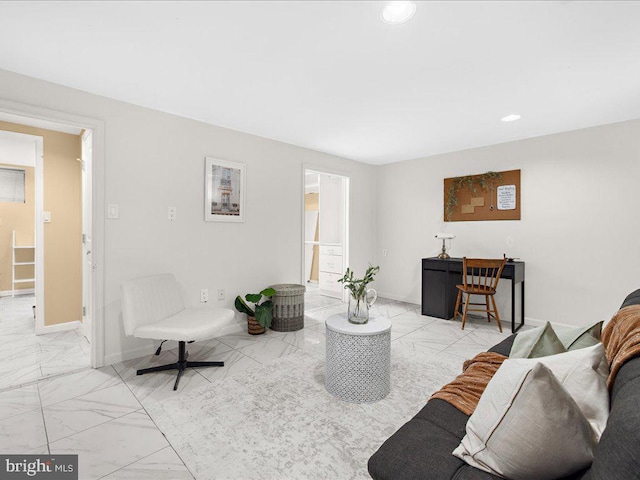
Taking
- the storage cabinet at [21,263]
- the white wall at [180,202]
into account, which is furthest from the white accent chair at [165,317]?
the storage cabinet at [21,263]

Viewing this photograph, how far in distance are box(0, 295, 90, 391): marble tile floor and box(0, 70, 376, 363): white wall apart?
409 mm

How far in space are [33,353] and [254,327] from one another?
6.54ft

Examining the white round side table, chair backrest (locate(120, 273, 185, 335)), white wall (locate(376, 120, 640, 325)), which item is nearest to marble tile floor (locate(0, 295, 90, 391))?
chair backrest (locate(120, 273, 185, 335))

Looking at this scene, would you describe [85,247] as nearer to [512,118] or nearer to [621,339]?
[621,339]

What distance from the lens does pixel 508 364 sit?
108cm

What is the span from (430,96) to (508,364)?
2.30 meters

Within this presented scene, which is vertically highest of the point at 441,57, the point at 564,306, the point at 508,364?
the point at 441,57

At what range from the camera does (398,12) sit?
1.64 metres

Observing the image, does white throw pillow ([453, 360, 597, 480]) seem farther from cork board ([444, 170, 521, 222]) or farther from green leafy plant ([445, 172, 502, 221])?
green leafy plant ([445, 172, 502, 221])

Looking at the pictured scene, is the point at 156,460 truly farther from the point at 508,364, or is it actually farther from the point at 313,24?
the point at 313,24

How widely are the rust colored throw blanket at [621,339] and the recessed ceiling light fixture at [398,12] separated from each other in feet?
Result: 5.60

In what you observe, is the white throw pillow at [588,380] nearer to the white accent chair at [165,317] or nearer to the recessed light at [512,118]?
the white accent chair at [165,317]

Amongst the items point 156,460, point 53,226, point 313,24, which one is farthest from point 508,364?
point 53,226

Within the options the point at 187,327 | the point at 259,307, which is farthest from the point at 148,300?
the point at 259,307
